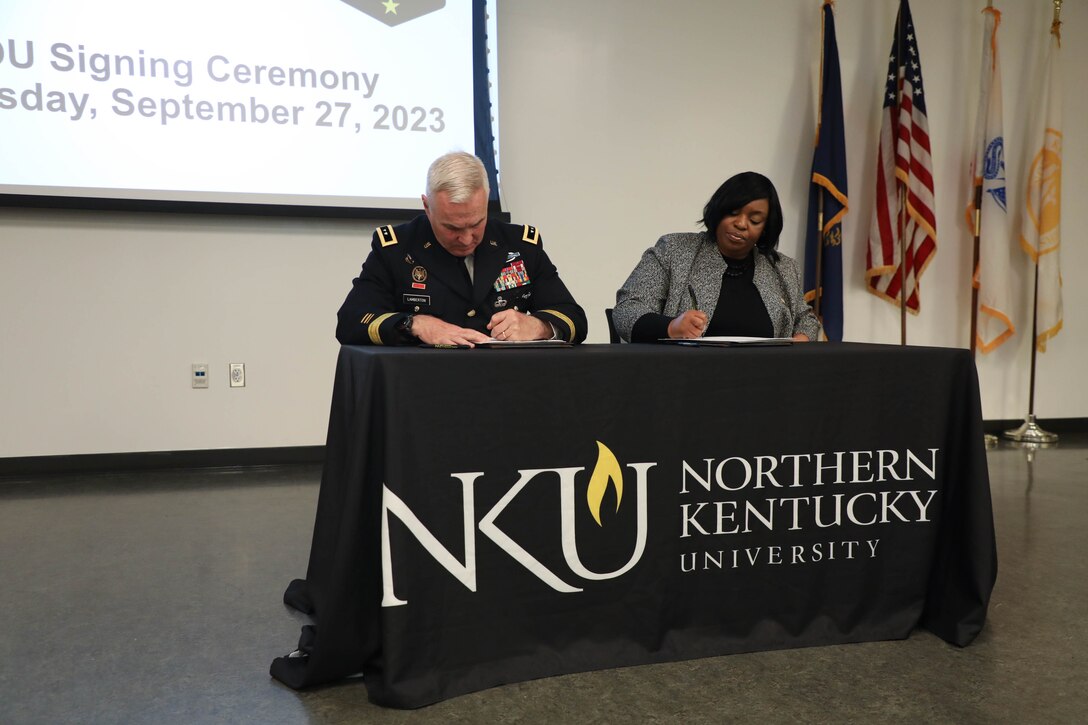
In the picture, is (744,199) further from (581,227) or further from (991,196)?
(991,196)

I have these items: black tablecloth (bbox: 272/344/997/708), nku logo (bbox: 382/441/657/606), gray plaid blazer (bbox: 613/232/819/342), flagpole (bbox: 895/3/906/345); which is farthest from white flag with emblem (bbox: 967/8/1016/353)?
nku logo (bbox: 382/441/657/606)

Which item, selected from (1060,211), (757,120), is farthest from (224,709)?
(1060,211)

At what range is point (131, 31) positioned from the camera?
11.1ft

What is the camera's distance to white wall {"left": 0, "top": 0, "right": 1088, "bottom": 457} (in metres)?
3.53

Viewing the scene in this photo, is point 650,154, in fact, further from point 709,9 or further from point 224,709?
point 224,709

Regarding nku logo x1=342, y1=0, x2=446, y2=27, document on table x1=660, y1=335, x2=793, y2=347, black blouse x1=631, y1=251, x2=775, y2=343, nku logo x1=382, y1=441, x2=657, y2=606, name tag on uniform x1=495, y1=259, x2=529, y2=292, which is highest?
nku logo x1=342, y1=0, x2=446, y2=27

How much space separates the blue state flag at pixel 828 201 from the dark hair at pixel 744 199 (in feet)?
6.44

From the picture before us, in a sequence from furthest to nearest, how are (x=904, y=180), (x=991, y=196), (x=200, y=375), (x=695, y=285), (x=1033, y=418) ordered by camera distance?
(x=1033, y=418)
(x=991, y=196)
(x=904, y=180)
(x=200, y=375)
(x=695, y=285)

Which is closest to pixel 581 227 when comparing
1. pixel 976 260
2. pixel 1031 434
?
pixel 976 260

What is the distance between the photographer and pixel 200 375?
367 cm

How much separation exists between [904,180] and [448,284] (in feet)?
9.90

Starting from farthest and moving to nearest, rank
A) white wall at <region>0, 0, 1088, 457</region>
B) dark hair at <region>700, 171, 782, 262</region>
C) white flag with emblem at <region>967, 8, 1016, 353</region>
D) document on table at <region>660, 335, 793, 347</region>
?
white flag with emblem at <region>967, 8, 1016, 353</region>, white wall at <region>0, 0, 1088, 457</region>, dark hair at <region>700, 171, 782, 262</region>, document on table at <region>660, 335, 793, 347</region>

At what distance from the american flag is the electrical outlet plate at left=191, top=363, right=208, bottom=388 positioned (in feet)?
10.9

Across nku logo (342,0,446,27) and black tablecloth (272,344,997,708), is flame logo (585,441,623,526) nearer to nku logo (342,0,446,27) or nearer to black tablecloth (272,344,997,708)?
black tablecloth (272,344,997,708)
